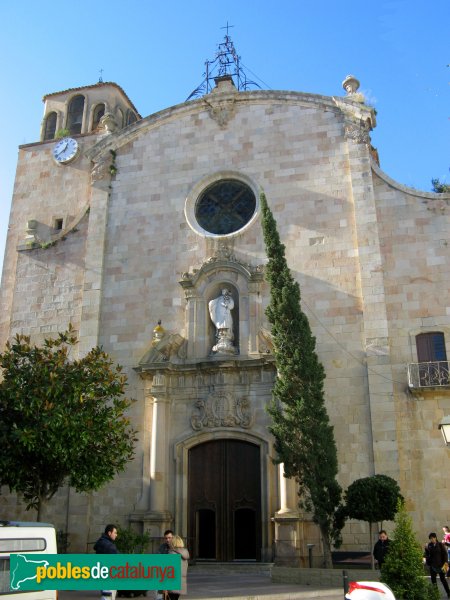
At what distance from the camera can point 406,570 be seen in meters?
10.7

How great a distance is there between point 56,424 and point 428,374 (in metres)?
9.08

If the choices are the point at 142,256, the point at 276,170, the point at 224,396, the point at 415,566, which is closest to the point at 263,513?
the point at 224,396

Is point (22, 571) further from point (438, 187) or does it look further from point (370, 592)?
point (438, 187)

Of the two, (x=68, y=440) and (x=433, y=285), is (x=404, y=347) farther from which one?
(x=68, y=440)

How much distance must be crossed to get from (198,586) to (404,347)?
310 inches

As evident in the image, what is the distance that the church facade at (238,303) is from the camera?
17.1 m

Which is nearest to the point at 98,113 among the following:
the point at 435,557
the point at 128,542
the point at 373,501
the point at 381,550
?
the point at 128,542

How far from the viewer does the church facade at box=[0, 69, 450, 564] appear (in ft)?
56.2

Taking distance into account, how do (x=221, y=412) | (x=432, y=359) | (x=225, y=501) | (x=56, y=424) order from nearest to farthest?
1. (x=56, y=424)
2. (x=432, y=359)
3. (x=225, y=501)
4. (x=221, y=412)

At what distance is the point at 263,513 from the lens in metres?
17.2

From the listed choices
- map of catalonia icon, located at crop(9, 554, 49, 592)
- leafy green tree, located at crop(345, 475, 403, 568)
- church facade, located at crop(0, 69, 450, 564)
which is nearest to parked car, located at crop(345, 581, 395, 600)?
map of catalonia icon, located at crop(9, 554, 49, 592)

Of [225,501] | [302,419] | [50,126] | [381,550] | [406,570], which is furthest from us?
[50,126]

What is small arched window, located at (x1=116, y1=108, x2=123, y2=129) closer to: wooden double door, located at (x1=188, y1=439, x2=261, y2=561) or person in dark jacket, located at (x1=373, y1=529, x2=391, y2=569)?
wooden double door, located at (x1=188, y1=439, x2=261, y2=561)

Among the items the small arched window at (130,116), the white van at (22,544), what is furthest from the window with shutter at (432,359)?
the small arched window at (130,116)
